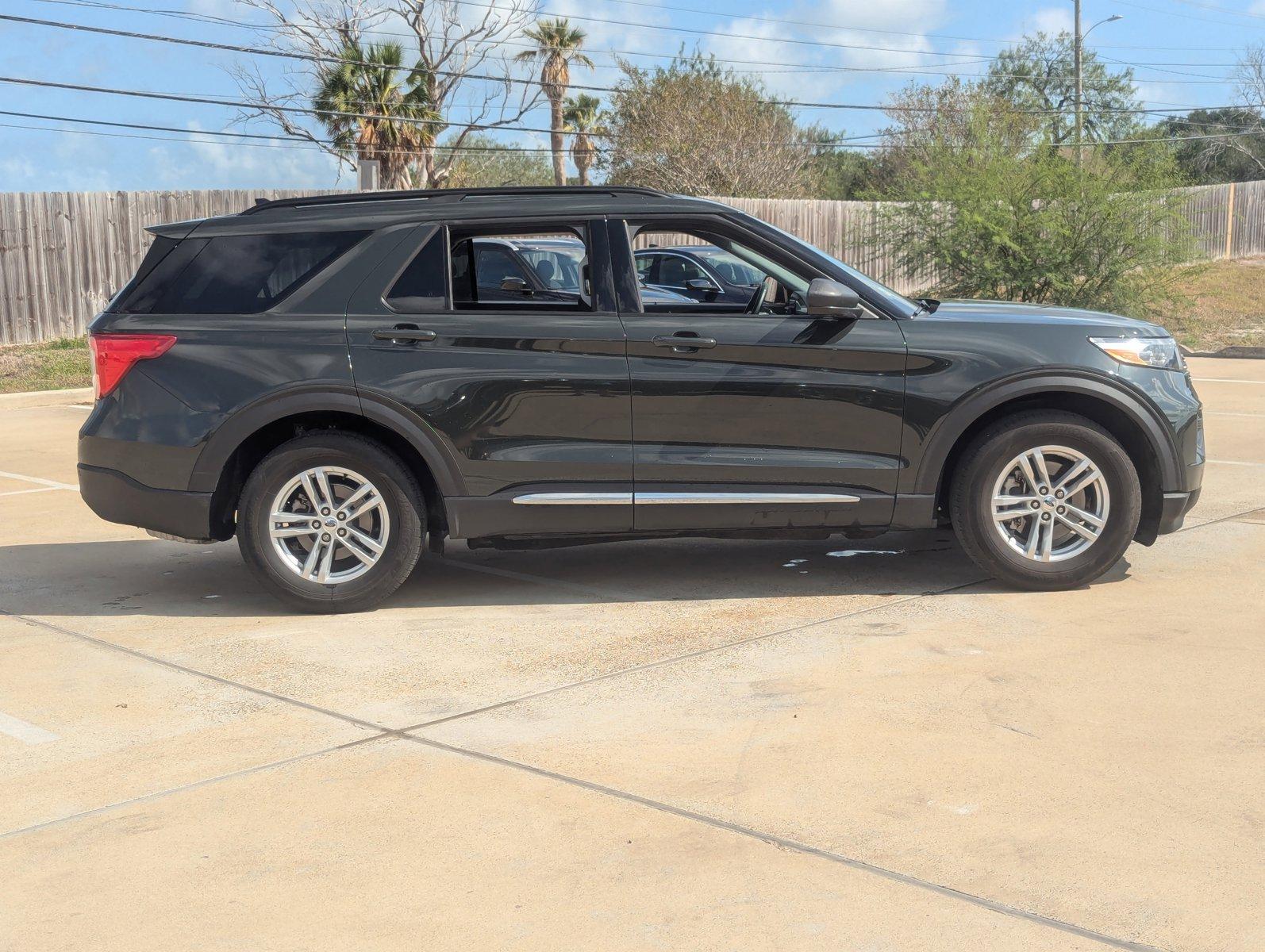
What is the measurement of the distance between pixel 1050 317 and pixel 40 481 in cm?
747

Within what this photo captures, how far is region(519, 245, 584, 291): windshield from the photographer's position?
21.4 feet

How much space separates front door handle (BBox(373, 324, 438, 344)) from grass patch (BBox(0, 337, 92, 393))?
12089 millimetres

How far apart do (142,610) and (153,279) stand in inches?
60.0

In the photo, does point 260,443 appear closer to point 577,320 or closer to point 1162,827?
point 577,320

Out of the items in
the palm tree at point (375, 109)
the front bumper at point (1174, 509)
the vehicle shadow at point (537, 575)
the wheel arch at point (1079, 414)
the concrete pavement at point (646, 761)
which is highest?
the palm tree at point (375, 109)

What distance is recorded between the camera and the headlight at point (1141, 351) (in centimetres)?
632

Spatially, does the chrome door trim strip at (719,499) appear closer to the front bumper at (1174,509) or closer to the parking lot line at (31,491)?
the front bumper at (1174,509)

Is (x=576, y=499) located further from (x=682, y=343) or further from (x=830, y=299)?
(x=830, y=299)

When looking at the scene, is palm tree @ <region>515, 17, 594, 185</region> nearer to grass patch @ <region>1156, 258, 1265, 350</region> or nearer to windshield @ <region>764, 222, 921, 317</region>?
grass patch @ <region>1156, 258, 1265, 350</region>

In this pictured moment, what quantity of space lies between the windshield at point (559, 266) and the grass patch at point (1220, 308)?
17.3 metres

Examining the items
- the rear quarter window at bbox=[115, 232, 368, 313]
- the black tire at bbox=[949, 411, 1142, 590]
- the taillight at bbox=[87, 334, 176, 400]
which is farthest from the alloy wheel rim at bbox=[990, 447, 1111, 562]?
the taillight at bbox=[87, 334, 176, 400]

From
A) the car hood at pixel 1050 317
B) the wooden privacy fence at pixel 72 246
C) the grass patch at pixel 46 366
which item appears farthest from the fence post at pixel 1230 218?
the car hood at pixel 1050 317

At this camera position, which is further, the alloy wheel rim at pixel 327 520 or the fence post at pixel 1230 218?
the fence post at pixel 1230 218

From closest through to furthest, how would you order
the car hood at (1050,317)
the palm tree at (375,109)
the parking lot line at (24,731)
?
the parking lot line at (24,731) → the car hood at (1050,317) → the palm tree at (375,109)
